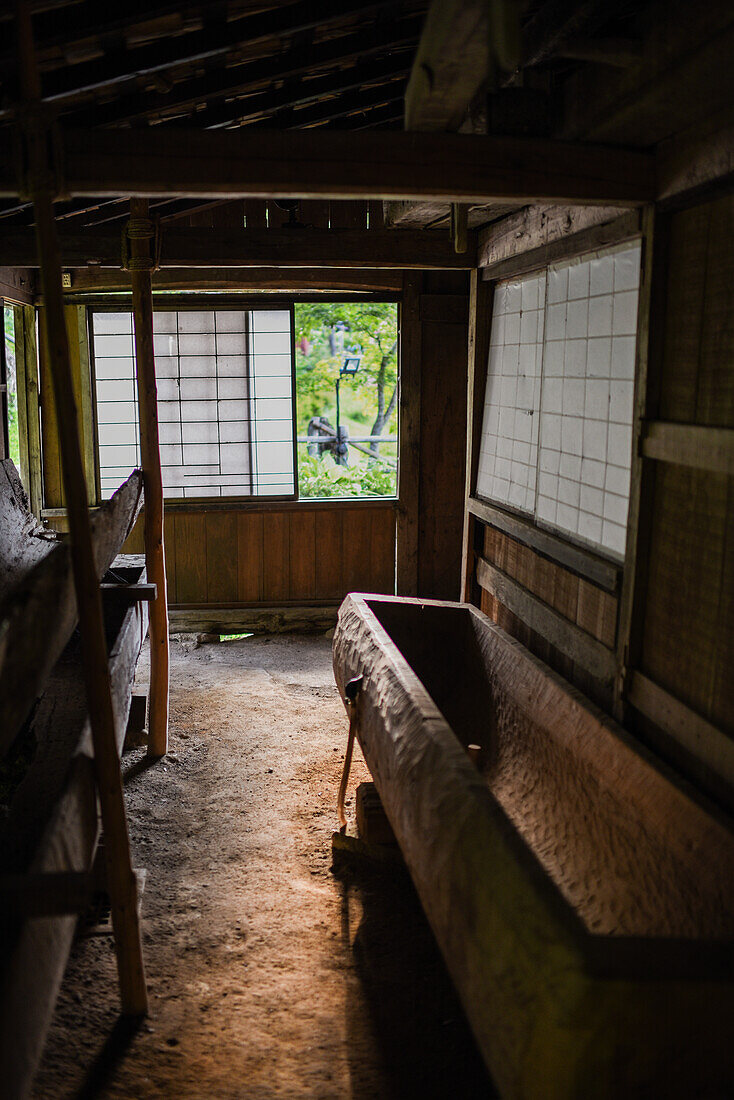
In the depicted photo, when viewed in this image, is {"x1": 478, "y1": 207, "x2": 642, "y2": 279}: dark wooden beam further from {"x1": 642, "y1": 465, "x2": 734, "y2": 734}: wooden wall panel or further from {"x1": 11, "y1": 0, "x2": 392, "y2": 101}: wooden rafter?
{"x1": 11, "y1": 0, "x2": 392, "y2": 101}: wooden rafter

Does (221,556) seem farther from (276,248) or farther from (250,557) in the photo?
(276,248)

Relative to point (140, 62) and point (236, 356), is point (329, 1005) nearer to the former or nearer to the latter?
point (140, 62)

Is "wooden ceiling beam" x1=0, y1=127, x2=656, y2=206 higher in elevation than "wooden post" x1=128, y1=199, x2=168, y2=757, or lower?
higher

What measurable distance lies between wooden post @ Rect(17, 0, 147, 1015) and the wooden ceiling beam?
0.29 ft

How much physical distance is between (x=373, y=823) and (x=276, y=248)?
341 cm

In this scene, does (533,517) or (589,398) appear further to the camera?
(533,517)

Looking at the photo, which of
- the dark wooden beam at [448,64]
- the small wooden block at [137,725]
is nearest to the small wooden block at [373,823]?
the small wooden block at [137,725]

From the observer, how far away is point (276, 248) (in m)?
5.14

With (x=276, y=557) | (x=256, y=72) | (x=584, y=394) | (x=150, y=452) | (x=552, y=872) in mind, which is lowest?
(x=552, y=872)

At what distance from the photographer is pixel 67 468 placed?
226 centimetres

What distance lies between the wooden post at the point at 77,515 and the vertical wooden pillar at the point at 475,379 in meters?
2.79

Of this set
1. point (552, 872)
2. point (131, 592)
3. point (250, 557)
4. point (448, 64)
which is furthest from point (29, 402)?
point (552, 872)

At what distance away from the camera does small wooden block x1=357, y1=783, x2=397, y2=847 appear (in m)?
3.41

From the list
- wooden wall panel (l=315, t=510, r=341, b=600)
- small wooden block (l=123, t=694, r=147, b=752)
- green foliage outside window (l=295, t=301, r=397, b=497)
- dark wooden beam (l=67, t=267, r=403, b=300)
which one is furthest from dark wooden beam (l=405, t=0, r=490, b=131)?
green foliage outside window (l=295, t=301, r=397, b=497)
